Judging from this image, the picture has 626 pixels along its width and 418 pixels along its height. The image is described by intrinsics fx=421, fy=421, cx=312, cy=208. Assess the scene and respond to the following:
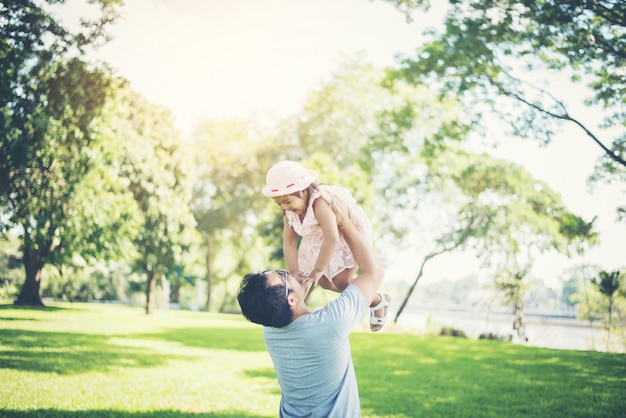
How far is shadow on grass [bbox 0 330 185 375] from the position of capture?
7086 millimetres

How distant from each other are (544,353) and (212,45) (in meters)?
11.3

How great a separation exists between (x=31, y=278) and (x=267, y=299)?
37.5ft

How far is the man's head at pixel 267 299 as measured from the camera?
1.97m

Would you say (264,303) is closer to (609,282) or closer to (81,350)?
(81,350)

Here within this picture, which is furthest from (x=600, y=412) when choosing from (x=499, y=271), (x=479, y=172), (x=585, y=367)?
(x=479, y=172)

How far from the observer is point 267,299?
1961 millimetres

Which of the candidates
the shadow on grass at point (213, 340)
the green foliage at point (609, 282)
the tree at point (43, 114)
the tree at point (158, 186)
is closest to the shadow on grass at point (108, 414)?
the tree at point (43, 114)

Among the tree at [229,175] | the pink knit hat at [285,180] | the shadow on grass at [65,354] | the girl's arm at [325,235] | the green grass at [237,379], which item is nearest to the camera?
the girl's arm at [325,235]

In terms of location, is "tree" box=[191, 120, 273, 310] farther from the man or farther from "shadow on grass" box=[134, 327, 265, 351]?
the man

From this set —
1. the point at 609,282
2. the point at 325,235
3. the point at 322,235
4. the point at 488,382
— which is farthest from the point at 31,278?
the point at 609,282

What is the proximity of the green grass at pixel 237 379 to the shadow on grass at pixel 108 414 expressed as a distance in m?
0.01

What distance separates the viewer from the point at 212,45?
7840 millimetres

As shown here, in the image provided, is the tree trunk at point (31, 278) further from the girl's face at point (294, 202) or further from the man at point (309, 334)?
the man at point (309, 334)

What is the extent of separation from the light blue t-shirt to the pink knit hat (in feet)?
3.28
